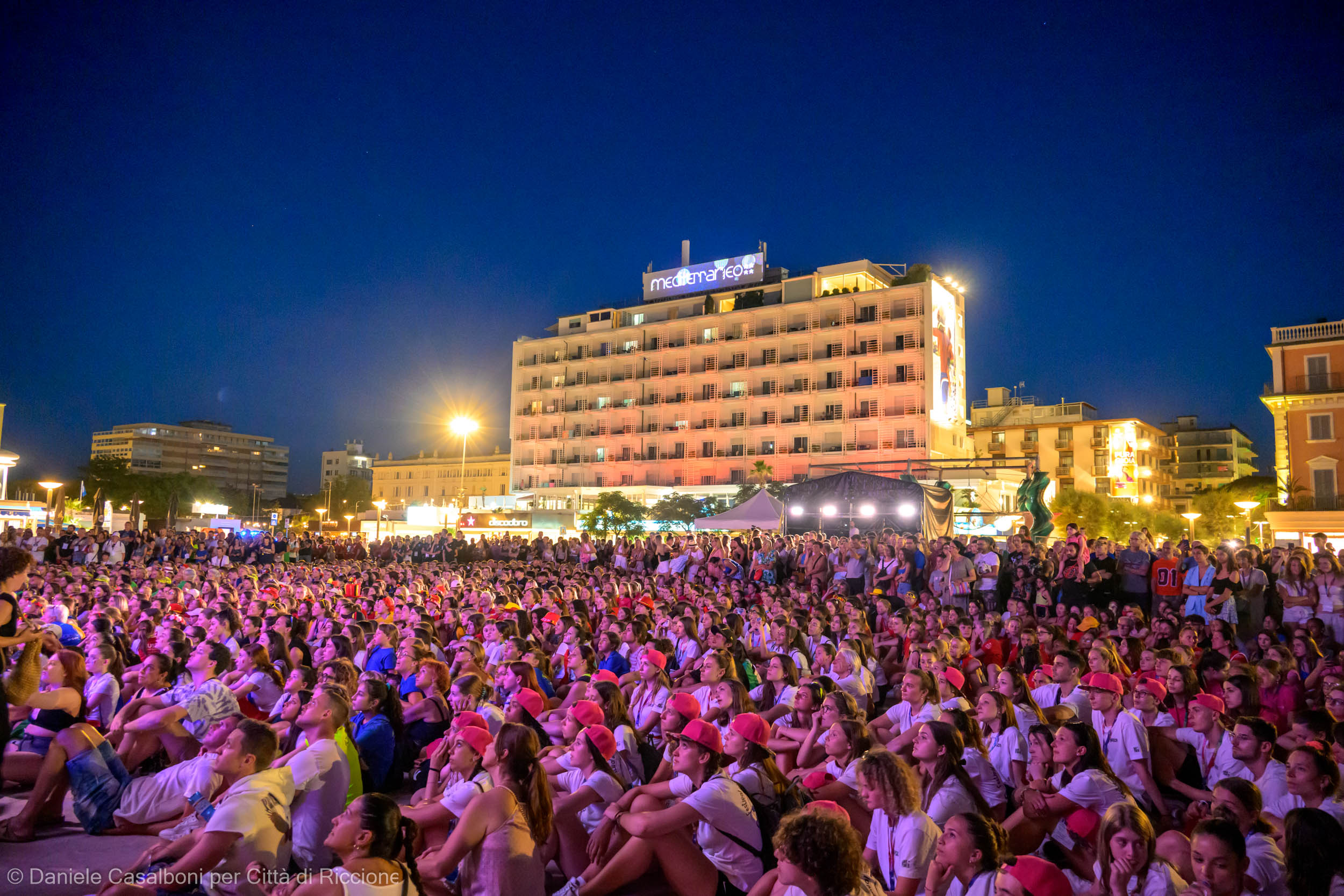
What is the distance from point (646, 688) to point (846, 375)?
5337 cm

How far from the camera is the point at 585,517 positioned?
48.4 meters

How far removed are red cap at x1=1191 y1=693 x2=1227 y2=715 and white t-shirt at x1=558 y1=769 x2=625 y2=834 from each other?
4.43 m

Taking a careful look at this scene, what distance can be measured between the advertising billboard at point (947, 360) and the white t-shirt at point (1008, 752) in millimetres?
51876

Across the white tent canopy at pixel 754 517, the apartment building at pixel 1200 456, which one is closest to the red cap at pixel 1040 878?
the white tent canopy at pixel 754 517

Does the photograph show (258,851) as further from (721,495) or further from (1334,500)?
(721,495)

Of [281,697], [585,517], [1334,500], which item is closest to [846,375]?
[585,517]

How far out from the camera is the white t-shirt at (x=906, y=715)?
257 inches

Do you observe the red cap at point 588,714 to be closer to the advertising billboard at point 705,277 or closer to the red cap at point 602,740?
the red cap at point 602,740

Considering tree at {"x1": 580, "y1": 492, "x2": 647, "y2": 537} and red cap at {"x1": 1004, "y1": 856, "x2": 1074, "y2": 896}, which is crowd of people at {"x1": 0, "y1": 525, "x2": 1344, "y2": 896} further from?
tree at {"x1": 580, "y1": 492, "x2": 647, "y2": 537}

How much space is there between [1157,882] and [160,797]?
238 inches

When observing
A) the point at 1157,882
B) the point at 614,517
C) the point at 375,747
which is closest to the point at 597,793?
the point at 375,747

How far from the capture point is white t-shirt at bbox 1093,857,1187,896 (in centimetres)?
365

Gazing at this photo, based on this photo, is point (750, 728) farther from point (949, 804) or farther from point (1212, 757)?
point (1212, 757)

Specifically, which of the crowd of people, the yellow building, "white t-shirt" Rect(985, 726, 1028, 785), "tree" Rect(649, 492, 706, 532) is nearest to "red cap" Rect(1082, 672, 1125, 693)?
the crowd of people
